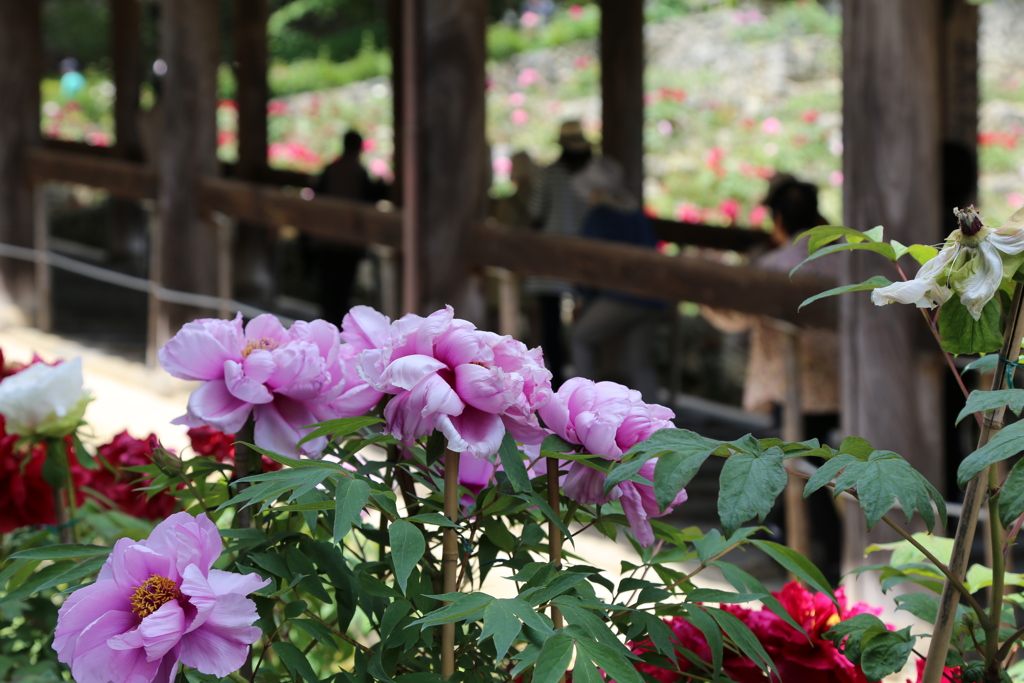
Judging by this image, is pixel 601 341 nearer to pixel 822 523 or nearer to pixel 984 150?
pixel 822 523

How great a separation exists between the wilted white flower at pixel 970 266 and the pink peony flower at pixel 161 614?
490 millimetres

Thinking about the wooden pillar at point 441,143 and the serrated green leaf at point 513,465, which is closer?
the serrated green leaf at point 513,465

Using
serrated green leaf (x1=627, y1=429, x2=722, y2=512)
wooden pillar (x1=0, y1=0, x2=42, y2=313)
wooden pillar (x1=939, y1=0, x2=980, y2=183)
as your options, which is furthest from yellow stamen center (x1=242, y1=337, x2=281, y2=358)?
wooden pillar (x1=0, y1=0, x2=42, y2=313)

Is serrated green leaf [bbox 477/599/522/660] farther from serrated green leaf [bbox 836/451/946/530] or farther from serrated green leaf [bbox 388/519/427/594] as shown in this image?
serrated green leaf [bbox 836/451/946/530]

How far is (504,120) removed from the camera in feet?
43.9

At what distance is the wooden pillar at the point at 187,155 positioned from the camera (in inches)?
214

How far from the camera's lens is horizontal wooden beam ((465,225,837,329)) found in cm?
320

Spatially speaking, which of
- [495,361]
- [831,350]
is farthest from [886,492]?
[831,350]

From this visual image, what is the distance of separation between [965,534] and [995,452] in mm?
103

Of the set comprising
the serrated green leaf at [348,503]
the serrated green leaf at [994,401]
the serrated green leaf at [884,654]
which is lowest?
the serrated green leaf at [884,654]

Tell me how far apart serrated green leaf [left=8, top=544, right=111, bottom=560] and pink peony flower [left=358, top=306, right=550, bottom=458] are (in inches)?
12.5

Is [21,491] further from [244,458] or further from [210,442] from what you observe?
[244,458]

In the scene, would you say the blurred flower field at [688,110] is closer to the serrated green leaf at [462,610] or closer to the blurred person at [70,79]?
the blurred person at [70,79]

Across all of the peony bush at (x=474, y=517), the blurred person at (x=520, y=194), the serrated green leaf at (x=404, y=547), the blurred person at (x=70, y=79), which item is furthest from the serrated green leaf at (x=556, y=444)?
the blurred person at (x=70, y=79)
